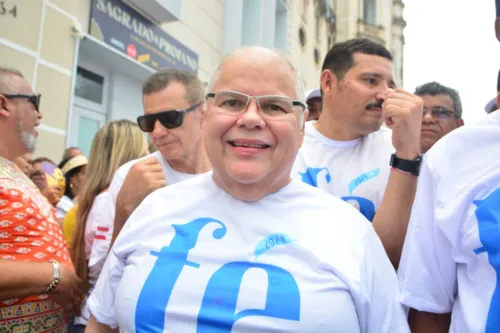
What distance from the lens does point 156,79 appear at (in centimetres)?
219

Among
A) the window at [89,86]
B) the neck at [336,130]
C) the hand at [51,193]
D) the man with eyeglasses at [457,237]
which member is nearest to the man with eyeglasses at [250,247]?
the man with eyeglasses at [457,237]

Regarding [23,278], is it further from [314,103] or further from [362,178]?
[314,103]

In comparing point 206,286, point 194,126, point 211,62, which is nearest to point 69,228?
point 194,126

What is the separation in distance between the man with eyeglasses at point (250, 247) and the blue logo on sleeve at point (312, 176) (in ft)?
1.85

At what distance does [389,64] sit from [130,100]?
6.30m

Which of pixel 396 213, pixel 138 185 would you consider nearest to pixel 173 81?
pixel 138 185

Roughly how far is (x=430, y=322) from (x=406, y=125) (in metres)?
0.77

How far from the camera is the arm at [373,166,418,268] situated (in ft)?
5.50

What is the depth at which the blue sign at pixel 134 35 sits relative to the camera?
616 cm

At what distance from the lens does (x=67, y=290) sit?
201 centimetres

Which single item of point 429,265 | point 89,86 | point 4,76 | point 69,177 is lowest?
point 429,265

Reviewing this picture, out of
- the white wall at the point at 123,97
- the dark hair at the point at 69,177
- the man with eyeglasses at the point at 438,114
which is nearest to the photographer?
the man with eyeglasses at the point at 438,114

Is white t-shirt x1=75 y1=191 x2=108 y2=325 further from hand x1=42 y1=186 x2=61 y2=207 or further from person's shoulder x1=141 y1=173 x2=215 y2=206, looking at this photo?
hand x1=42 y1=186 x2=61 y2=207

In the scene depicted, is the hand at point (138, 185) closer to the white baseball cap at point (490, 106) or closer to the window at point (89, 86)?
the white baseball cap at point (490, 106)
